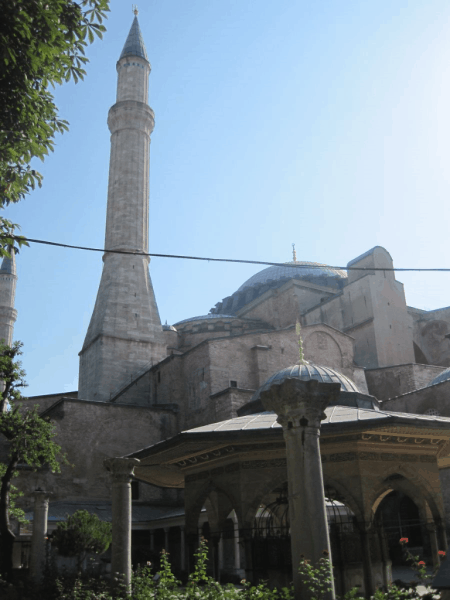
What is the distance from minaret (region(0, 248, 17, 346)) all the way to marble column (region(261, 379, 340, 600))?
3242 centimetres

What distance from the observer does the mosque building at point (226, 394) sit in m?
8.73

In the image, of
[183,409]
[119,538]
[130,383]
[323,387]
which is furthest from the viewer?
[130,383]

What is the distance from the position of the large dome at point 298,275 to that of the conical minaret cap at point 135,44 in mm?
13727

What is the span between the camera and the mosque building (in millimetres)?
8727

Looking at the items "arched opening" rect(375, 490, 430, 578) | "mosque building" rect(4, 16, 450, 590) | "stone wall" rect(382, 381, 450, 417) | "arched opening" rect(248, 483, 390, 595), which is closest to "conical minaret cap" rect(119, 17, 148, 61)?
"mosque building" rect(4, 16, 450, 590)

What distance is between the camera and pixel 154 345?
84.9 feet

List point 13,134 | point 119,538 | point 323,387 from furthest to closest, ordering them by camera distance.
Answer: point 119,538 < point 13,134 < point 323,387

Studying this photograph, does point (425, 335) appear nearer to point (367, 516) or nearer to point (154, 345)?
point (154, 345)

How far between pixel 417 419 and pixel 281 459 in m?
2.02

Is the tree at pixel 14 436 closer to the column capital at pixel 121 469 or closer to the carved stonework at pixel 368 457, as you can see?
the column capital at pixel 121 469

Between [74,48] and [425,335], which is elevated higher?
[425,335]

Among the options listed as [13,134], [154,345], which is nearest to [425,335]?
[154,345]

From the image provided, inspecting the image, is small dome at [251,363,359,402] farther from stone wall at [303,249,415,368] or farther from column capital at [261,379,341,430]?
stone wall at [303,249,415,368]

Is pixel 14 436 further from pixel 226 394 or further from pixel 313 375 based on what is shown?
pixel 226 394
